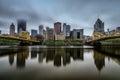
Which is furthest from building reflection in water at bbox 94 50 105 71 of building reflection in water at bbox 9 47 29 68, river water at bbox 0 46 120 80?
building reflection in water at bbox 9 47 29 68

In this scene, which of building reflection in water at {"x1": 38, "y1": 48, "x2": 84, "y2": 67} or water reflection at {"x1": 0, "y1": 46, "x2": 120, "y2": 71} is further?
building reflection in water at {"x1": 38, "y1": 48, "x2": 84, "y2": 67}

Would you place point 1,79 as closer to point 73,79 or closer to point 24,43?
point 73,79

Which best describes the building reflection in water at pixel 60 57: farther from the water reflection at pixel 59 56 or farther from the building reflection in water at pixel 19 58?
the building reflection in water at pixel 19 58

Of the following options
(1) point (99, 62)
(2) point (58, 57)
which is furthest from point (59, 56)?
(1) point (99, 62)

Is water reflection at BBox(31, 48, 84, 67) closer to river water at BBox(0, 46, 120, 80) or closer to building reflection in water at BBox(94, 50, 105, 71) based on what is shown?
river water at BBox(0, 46, 120, 80)

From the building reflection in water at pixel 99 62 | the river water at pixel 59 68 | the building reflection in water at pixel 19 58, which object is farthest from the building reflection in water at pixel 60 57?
the building reflection in water at pixel 99 62


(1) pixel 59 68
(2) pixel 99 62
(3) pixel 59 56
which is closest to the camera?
(1) pixel 59 68

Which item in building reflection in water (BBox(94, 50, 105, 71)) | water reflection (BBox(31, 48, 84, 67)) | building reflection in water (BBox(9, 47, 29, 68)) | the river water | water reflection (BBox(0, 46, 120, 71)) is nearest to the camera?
the river water

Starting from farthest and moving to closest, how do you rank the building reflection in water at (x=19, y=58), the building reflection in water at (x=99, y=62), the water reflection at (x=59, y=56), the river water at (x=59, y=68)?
the water reflection at (x=59, y=56), the building reflection in water at (x=19, y=58), the building reflection in water at (x=99, y=62), the river water at (x=59, y=68)

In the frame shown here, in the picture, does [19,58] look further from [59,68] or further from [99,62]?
[99,62]

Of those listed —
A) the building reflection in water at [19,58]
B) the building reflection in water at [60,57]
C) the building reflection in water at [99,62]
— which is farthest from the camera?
the building reflection in water at [60,57]

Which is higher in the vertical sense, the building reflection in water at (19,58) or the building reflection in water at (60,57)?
the building reflection in water at (19,58)

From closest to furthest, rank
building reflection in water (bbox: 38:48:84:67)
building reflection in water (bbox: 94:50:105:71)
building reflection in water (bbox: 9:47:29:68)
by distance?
building reflection in water (bbox: 94:50:105:71) < building reflection in water (bbox: 9:47:29:68) < building reflection in water (bbox: 38:48:84:67)

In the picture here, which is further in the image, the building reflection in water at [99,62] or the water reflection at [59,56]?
the water reflection at [59,56]
